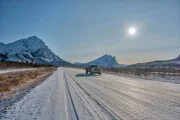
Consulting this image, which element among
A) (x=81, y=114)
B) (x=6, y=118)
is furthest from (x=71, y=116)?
(x=6, y=118)

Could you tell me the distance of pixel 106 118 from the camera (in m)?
6.37

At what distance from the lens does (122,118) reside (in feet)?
20.9

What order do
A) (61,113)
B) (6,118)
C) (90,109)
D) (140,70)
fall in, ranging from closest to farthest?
(6,118) < (61,113) < (90,109) < (140,70)

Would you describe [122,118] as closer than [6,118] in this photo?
Yes

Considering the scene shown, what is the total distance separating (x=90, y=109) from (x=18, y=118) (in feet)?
8.53

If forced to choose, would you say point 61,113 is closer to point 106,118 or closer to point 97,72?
point 106,118

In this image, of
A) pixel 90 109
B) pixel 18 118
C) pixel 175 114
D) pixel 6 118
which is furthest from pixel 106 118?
pixel 6 118

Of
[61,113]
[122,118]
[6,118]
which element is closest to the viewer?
[122,118]

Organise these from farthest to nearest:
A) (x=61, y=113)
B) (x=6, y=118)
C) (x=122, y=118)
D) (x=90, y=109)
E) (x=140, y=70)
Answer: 1. (x=140, y=70)
2. (x=90, y=109)
3. (x=61, y=113)
4. (x=6, y=118)
5. (x=122, y=118)

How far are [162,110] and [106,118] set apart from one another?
235 centimetres

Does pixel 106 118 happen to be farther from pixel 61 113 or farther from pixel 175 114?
pixel 175 114

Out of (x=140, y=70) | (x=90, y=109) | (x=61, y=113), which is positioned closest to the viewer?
(x=61, y=113)

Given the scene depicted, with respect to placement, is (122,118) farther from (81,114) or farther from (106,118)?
(81,114)

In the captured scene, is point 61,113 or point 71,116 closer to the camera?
point 71,116
